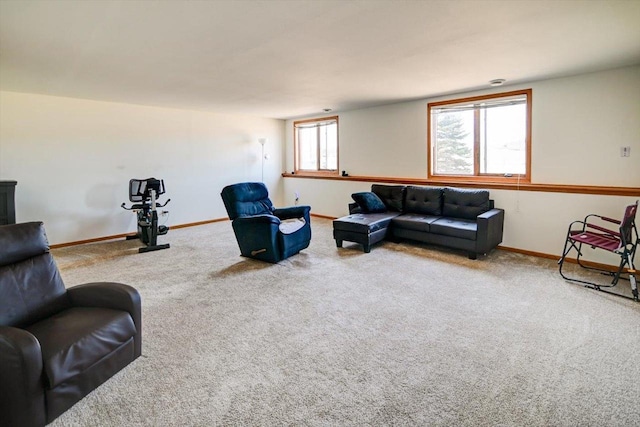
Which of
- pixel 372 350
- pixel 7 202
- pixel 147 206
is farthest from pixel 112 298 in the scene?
pixel 147 206

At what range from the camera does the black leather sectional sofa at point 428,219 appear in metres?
4.38

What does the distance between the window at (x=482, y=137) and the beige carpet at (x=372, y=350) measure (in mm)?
1571

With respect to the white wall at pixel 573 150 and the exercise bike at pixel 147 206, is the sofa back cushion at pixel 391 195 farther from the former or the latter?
the exercise bike at pixel 147 206

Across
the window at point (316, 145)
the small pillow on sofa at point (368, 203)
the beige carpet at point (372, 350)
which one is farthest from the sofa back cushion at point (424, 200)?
the window at point (316, 145)

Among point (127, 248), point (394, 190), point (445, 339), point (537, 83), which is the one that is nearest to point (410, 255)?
point (394, 190)

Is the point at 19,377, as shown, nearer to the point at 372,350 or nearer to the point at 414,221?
the point at 372,350

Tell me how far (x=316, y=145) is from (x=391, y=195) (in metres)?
2.74

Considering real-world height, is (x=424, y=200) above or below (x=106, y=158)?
below

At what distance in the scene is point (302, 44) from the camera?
2963 millimetres

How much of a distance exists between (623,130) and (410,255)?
2.75 meters

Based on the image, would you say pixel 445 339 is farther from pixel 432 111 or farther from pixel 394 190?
pixel 432 111

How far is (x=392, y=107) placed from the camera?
6.12 meters

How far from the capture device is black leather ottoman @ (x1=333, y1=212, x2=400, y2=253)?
15.5ft

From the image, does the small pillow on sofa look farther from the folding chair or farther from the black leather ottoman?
the folding chair
